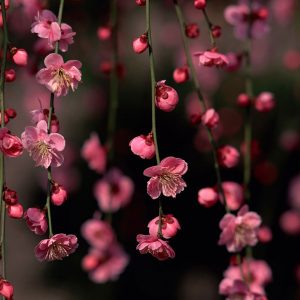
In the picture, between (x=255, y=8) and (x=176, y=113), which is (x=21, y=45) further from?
(x=255, y=8)

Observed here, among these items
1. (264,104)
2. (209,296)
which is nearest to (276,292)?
(209,296)

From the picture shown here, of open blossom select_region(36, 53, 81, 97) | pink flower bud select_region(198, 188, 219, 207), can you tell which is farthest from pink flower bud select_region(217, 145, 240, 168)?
open blossom select_region(36, 53, 81, 97)

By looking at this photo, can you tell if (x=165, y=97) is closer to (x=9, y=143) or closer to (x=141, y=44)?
(x=141, y=44)

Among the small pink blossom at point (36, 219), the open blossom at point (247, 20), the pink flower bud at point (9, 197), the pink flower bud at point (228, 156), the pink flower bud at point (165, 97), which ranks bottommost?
the small pink blossom at point (36, 219)

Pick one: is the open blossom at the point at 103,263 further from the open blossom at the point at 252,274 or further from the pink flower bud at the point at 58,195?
the pink flower bud at the point at 58,195

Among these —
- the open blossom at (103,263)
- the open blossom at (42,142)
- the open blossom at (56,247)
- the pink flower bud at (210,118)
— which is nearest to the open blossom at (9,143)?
the open blossom at (42,142)

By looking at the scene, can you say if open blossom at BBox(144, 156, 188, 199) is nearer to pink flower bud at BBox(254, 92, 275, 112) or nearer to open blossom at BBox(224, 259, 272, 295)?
open blossom at BBox(224, 259, 272, 295)
